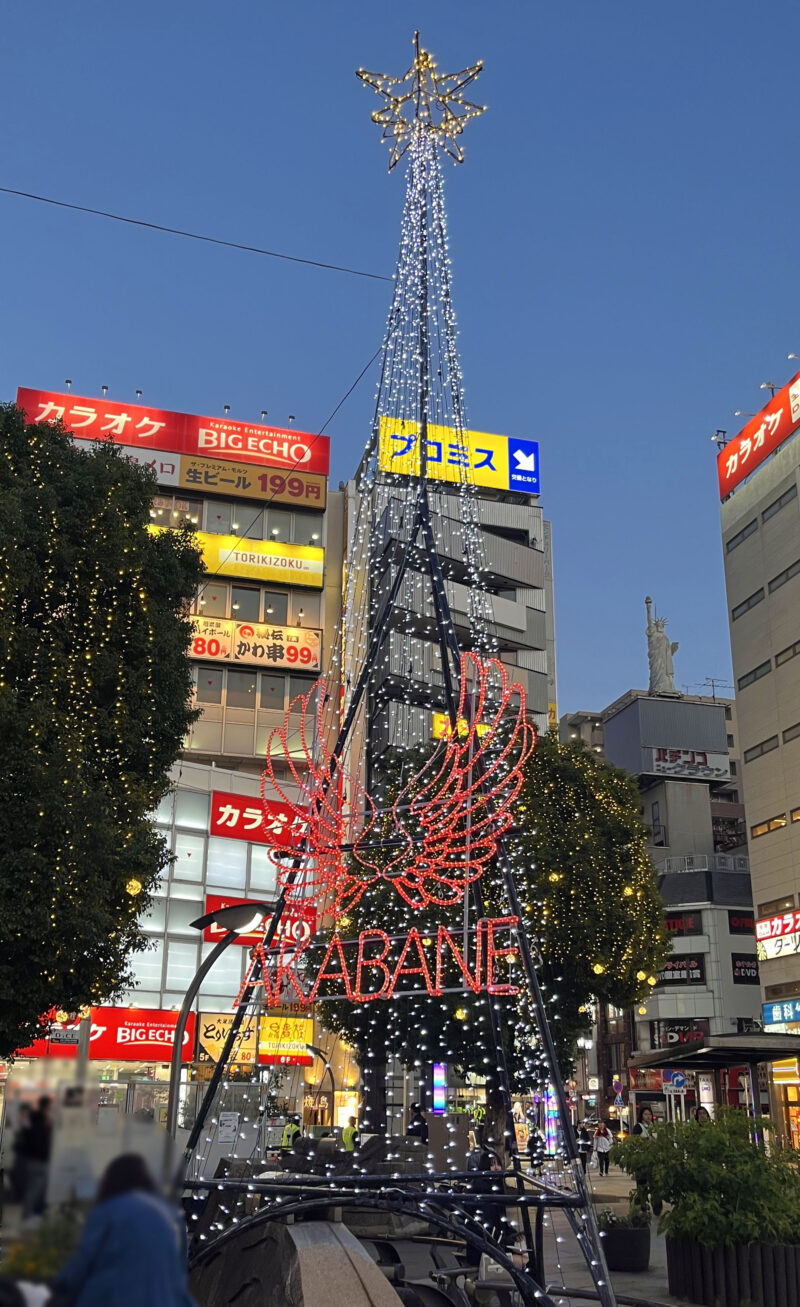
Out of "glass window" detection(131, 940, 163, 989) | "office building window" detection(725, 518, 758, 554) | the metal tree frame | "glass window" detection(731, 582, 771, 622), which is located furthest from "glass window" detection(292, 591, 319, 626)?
the metal tree frame

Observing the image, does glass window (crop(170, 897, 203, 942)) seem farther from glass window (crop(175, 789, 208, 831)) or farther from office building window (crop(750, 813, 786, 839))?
office building window (crop(750, 813, 786, 839))

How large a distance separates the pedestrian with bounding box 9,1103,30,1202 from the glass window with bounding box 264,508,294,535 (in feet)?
150

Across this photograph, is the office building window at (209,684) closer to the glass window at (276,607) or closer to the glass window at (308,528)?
the glass window at (276,607)

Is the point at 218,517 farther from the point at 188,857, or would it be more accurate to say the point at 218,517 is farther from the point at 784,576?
the point at 784,576

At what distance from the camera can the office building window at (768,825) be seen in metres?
40.0

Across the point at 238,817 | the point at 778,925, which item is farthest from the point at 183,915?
the point at 778,925

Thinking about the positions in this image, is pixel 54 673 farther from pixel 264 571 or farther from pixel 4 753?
pixel 264 571

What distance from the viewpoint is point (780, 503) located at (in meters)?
41.9

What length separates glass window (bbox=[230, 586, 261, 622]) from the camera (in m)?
45.9

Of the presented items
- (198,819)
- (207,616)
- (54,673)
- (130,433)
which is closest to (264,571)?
(207,616)

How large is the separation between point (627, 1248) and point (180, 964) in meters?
23.0

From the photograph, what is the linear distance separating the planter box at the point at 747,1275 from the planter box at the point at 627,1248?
110 inches

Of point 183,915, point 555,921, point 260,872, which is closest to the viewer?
point 555,921

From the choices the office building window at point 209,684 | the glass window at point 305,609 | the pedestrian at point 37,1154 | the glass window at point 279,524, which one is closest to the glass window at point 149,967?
the office building window at point 209,684
